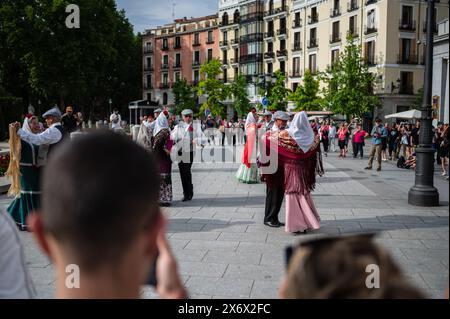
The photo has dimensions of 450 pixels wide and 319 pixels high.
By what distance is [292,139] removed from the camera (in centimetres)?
737

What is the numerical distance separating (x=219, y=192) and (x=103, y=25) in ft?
118

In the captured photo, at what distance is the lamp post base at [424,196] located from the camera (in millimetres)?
9266

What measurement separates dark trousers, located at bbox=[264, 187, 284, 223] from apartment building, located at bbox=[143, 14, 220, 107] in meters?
68.6

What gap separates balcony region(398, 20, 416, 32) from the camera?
4409cm

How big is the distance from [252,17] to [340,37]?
17.1m

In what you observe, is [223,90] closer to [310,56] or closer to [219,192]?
[310,56]

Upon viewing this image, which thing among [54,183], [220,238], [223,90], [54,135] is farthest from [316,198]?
[223,90]

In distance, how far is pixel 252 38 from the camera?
6412 centimetres

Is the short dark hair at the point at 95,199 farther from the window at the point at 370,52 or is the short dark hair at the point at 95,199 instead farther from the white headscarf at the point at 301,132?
the window at the point at 370,52

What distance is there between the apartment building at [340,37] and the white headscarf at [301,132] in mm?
33969

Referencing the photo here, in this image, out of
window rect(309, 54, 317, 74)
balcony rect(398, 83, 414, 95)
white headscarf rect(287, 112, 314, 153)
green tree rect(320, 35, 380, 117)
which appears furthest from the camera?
window rect(309, 54, 317, 74)

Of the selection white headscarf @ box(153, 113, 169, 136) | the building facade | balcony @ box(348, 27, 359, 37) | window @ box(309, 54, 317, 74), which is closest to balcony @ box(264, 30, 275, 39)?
window @ box(309, 54, 317, 74)

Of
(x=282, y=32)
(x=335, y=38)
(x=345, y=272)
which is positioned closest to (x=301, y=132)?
(x=345, y=272)

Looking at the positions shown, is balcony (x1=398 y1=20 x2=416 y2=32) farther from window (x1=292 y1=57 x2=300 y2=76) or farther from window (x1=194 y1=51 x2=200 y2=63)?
window (x1=194 y1=51 x2=200 y2=63)
